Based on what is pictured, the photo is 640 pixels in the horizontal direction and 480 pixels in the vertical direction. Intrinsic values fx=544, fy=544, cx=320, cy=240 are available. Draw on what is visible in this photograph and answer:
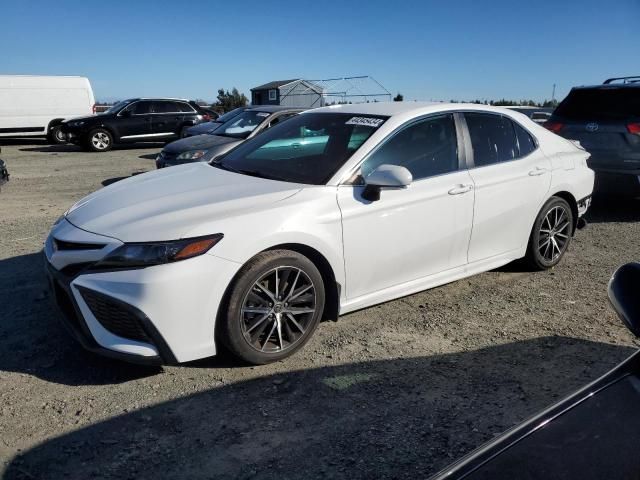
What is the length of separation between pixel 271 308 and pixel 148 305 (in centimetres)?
75

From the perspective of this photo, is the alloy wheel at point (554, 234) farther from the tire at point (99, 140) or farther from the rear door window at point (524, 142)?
the tire at point (99, 140)

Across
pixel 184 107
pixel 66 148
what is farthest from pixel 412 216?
pixel 66 148

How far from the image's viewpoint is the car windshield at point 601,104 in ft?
22.9

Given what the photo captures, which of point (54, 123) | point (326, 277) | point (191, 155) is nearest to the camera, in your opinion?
point (326, 277)

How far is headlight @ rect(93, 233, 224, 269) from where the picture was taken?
9.62 ft

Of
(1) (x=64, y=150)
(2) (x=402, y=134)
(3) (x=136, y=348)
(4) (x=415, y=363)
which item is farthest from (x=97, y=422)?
(1) (x=64, y=150)

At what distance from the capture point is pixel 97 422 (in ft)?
9.28

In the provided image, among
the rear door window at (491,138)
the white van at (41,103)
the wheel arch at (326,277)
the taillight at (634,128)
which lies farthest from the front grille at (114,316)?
the white van at (41,103)

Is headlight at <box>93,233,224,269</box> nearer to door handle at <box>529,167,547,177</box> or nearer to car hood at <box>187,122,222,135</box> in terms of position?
door handle at <box>529,167,547,177</box>

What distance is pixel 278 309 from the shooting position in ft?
10.9

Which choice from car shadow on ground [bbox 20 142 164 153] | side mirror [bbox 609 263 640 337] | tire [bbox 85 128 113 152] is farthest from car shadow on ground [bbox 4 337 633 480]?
tire [bbox 85 128 113 152]

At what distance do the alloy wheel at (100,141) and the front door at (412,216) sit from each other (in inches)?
561

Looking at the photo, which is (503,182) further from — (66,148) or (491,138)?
(66,148)

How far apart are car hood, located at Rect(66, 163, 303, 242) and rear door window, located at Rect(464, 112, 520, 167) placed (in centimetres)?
166
